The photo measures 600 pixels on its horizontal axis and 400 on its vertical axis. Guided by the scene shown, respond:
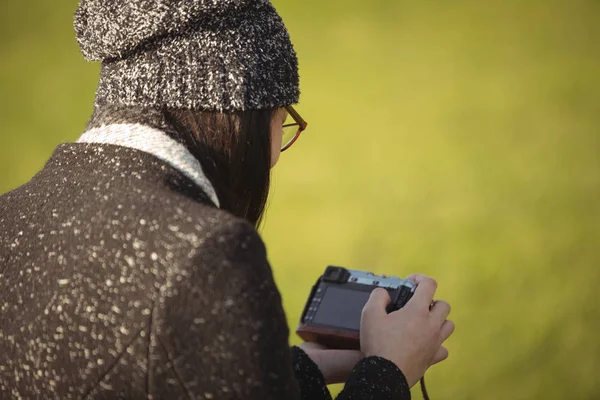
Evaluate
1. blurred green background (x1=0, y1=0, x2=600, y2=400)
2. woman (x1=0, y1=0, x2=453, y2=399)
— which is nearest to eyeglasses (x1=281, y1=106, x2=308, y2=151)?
woman (x1=0, y1=0, x2=453, y2=399)

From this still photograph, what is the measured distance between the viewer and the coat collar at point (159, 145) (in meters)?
0.69

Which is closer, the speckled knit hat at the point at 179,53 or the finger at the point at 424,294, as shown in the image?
the speckled knit hat at the point at 179,53

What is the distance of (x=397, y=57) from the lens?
2.80m

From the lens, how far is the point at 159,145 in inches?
27.4

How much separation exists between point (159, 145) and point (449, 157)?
80.4 inches

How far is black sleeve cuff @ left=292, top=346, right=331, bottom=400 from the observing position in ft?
2.67

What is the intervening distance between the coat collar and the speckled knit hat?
0.04 m

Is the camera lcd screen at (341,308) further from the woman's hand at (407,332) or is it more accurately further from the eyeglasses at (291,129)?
Answer: the eyeglasses at (291,129)

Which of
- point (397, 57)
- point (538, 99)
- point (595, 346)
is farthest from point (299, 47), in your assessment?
point (595, 346)

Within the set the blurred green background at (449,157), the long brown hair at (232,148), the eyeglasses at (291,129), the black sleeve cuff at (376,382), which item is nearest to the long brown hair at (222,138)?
the long brown hair at (232,148)

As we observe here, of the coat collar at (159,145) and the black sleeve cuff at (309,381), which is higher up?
the coat collar at (159,145)

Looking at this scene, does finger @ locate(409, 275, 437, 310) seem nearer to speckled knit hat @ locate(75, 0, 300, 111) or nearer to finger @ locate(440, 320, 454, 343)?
finger @ locate(440, 320, 454, 343)

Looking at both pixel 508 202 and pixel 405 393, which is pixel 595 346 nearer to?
pixel 508 202

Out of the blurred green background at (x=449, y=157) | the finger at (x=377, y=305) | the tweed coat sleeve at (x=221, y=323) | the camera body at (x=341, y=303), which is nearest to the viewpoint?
the tweed coat sleeve at (x=221, y=323)
